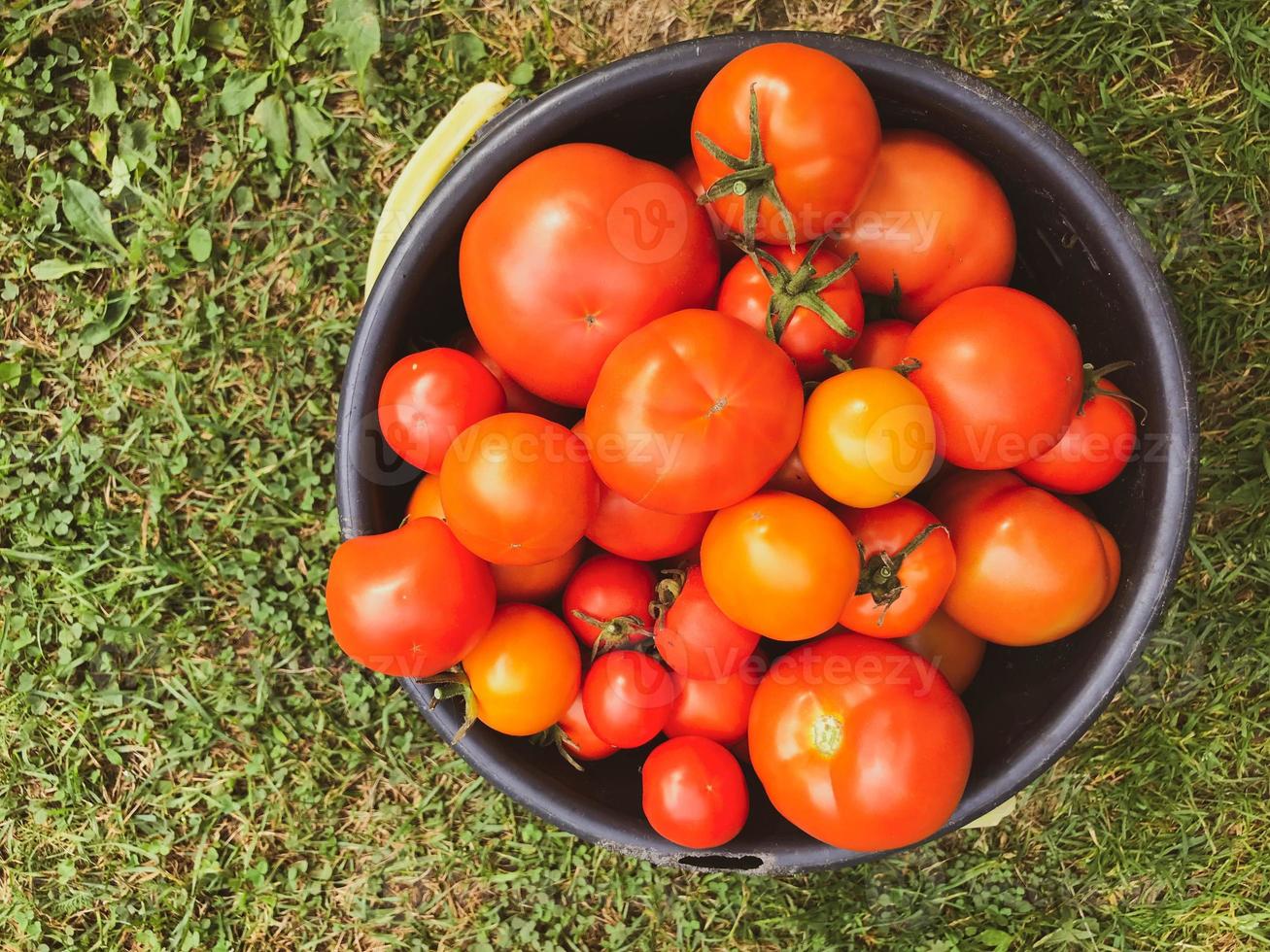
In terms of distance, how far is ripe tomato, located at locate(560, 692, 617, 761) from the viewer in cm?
137

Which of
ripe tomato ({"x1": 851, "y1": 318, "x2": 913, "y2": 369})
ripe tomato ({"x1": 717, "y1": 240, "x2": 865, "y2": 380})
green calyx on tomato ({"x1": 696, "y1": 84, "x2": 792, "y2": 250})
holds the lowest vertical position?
ripe tomato ({"x1": 851, "y1": 318, "x2": 913, "y2": 369})

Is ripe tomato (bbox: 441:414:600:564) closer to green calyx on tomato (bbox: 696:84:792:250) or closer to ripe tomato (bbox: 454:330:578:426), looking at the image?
ripe tomato (bbox: 454:330:578:426)

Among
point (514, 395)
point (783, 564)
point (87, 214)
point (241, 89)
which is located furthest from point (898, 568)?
point (87, 214)

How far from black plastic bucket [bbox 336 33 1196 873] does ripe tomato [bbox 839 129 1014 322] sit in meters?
0.04

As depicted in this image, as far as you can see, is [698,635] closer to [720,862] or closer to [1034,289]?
[720,862]

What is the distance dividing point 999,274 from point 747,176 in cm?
40

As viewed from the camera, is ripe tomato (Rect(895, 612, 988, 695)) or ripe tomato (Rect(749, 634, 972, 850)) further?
ripe tomato (Rect(895, 612, 988, 695))

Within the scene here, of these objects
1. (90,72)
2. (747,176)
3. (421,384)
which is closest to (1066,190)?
(747,176)

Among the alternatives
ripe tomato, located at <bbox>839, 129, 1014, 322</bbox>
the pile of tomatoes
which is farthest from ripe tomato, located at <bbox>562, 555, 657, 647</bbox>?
ripe tomato, located at <bbox>839, 129, 1014, 322</bbox>

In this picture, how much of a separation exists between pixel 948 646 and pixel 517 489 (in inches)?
24.6

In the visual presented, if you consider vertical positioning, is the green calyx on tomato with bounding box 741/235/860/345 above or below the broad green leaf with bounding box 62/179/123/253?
above

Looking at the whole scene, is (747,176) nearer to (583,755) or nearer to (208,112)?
(583,755)

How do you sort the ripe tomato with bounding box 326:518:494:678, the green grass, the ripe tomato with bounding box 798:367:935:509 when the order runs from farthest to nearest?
the green grass → the ripe tomato with bounding box 326:518:494:678 → the ripe tomato with bounding box 798:367:935:509

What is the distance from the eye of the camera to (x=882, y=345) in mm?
1265
